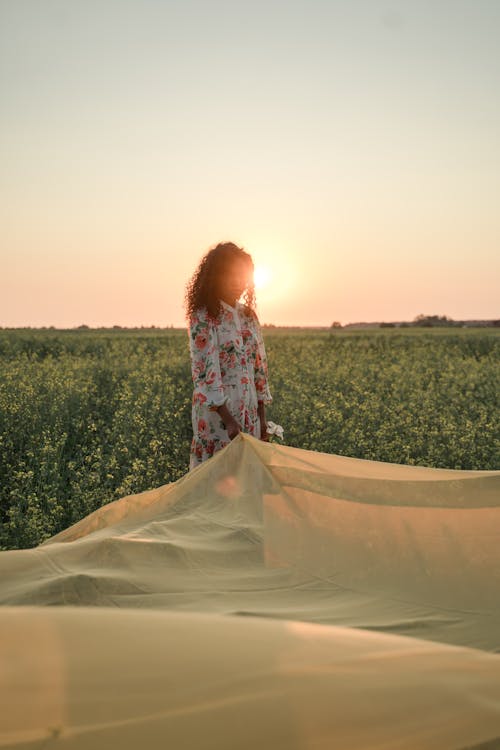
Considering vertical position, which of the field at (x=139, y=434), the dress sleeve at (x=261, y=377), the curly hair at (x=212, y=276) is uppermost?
the curly hair at (x=212, y=276)

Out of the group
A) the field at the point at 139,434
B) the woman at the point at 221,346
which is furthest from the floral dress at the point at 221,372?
the field at the point at 139,434

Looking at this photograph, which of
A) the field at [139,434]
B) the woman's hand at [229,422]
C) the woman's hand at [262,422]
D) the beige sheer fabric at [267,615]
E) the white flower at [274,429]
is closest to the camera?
the beige sheer fabric at [267,615]

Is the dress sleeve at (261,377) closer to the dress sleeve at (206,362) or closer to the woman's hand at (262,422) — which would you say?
the woman's hand at (262,422)

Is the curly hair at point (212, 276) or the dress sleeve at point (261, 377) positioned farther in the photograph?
the dress sleeve at point (261, 377)

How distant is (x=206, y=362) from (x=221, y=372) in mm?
182

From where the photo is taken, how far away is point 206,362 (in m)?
4.15

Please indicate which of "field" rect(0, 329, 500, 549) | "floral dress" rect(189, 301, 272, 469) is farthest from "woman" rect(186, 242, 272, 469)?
"field" rect(0, 329, 500, 549)

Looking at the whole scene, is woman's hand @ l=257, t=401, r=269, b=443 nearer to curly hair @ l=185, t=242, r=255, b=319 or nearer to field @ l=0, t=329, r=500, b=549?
curly hair @ l=185, t=242, r=255, b=319

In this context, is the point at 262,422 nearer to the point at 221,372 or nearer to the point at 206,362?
the point at 221,372

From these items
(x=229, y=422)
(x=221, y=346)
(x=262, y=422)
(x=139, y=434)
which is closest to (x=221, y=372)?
(x=221, y=346)

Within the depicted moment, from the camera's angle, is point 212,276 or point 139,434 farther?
point 139,434

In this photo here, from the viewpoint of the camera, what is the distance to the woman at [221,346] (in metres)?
4.14

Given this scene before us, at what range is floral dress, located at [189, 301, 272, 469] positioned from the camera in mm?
4148

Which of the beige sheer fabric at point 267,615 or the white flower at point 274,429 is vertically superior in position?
the white flower at point 274,429
